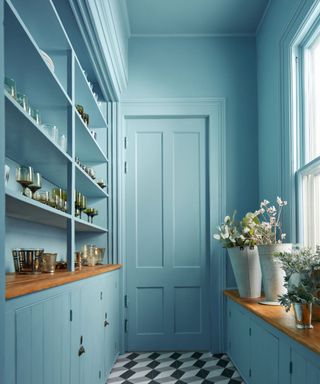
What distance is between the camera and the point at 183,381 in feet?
11.8

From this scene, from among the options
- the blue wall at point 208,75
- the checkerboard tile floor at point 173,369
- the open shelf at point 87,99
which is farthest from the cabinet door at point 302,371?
the blue wall at point 208,75

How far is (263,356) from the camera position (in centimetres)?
292

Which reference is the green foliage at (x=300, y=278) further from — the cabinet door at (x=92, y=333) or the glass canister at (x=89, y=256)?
the glass canister at (x=89, y=256)

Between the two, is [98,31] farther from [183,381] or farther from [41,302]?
[183,381]

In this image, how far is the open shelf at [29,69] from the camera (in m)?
1.87

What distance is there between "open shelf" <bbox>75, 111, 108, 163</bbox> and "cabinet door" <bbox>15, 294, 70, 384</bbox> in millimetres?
1347

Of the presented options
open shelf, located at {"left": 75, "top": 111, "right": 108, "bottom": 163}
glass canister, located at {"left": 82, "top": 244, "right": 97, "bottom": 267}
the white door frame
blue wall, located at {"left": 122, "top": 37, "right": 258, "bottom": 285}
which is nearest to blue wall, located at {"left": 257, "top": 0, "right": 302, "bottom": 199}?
blue wall, located at {"left": 122, "top": 37, "right": 258, "bottom": 285}

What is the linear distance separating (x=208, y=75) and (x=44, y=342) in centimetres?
342

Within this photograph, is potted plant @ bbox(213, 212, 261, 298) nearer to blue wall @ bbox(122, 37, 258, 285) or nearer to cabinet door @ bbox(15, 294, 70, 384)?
blue wall @ bbox(122, 37, 258, 285)

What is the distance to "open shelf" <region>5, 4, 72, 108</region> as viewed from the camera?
1.87 m

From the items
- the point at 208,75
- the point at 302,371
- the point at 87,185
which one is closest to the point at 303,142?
the point at 208,75

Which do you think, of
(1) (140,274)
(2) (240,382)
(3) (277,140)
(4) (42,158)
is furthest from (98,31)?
(2) (240,382)

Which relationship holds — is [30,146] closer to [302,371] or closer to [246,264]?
[302,371]

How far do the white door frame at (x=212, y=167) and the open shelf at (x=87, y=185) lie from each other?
268 millimetres
